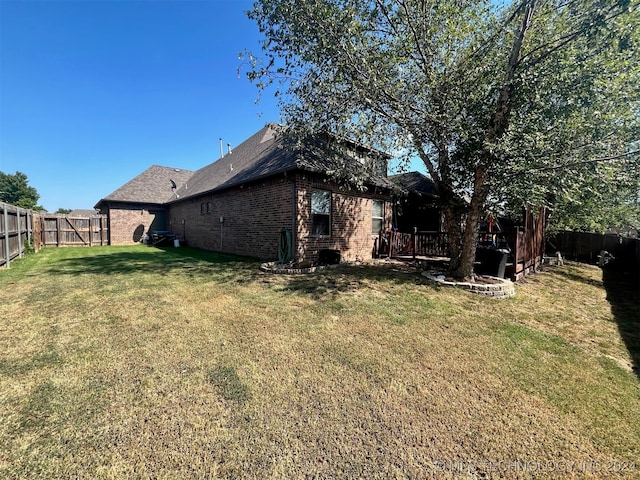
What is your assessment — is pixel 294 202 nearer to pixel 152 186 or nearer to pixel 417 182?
pixel 417 182

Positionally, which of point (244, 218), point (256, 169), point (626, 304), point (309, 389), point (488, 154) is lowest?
point (626, 304)

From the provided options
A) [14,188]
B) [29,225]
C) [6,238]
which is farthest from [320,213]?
[14,188]

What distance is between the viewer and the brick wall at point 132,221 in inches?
701

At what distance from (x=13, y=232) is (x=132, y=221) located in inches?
369

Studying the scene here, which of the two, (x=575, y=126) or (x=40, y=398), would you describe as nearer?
(x=40, y=398)

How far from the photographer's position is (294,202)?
342 inches

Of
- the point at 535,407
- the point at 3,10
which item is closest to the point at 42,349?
the point at 535,407

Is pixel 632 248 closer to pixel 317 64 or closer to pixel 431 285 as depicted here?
pixel 431 285

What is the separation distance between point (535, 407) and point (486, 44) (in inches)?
289

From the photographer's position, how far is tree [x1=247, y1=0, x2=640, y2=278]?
5.39m

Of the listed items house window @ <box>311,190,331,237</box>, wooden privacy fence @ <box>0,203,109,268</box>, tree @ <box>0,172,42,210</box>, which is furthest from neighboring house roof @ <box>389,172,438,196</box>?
tree @ <box>0,172,42,210</box>

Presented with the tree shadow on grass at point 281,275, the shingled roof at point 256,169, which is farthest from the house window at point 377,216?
the tree shadow on grass at point 281,275

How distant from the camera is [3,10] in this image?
7574mm

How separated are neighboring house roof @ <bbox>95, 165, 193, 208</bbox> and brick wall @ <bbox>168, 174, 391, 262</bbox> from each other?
7.81m
